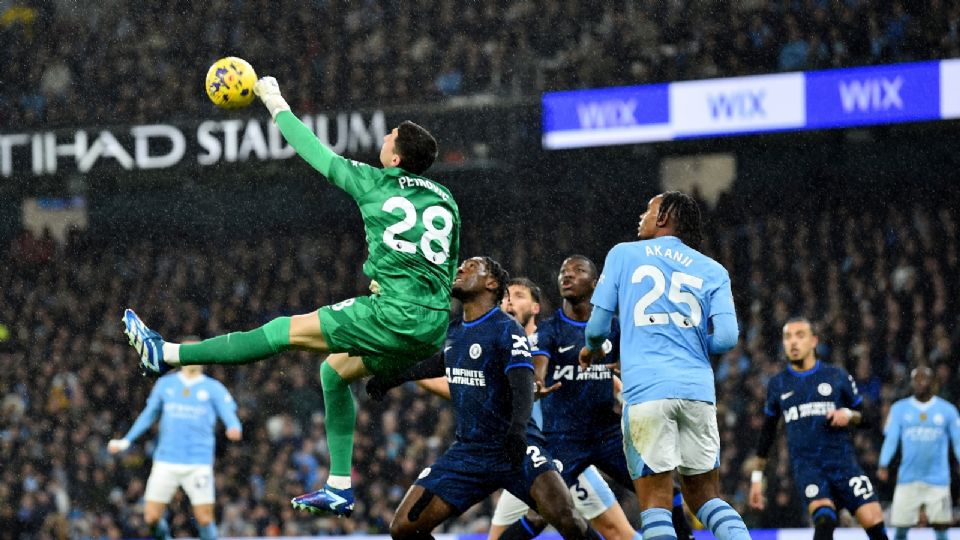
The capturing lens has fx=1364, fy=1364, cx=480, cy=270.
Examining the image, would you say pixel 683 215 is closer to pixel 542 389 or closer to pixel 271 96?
pixel 542 389

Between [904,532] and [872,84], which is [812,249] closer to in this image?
[872,84]

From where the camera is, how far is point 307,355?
63.2 feet

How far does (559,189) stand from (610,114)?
2198 millimetres

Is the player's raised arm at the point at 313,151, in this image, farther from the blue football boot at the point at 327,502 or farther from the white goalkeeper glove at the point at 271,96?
the blue football boot at the point at 327,502

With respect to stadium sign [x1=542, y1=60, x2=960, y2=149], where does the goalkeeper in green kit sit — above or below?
below

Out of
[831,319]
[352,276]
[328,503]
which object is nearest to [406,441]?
[352,276]

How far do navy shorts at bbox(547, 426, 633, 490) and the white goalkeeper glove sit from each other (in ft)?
9.77

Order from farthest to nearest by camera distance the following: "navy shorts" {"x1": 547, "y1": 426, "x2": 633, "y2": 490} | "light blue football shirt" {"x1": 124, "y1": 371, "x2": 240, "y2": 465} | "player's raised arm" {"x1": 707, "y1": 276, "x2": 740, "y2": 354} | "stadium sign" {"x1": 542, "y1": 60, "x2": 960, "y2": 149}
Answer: "stadium sign" {"x1": 542, "y1": 60, "x2": 960, "y2": 149}
"light blue football shirt" {"x1": 124, "y1": 371, "x2": 240, "y2": 465}
"navy shorts" {"x1": 547, "y1": 426, "x2": 633, "y2": 490}
"player's raised arm" {"x1": 707, "y1": 276, "x2": 740, "y2": 354}

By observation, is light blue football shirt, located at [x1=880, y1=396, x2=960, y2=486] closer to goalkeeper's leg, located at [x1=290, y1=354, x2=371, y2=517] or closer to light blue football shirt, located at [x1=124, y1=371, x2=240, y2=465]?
light blue football shirt, located at [x1=124, y1=371, x2=240, y2=465]

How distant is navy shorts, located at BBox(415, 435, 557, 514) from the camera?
718cm

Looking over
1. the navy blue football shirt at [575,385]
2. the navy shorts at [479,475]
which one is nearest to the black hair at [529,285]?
the navy blue football shirt at [575,385]

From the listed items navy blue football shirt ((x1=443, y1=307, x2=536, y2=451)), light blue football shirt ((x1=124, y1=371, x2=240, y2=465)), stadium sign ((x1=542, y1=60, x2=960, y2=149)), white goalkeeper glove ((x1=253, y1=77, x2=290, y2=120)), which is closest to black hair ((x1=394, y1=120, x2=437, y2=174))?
white goalkeeper glove ((x1=253, y1=77, x2=290, y2=120))

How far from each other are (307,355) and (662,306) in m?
13.2

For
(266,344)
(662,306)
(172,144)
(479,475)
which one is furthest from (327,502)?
(172,144)
